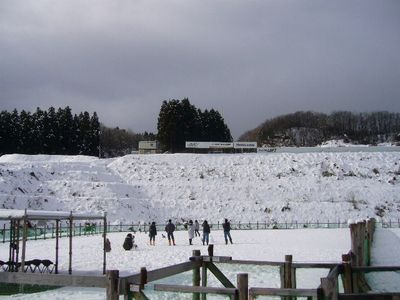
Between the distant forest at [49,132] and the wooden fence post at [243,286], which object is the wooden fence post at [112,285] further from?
the distant forest at [49,132]

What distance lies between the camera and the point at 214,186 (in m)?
65.2

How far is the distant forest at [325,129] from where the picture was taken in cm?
15550

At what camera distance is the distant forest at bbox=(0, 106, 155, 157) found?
83688 millimetres

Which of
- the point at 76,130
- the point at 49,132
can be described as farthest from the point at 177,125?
the point at 49,132

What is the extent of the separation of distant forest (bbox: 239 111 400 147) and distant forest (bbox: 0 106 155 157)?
71.3 metres

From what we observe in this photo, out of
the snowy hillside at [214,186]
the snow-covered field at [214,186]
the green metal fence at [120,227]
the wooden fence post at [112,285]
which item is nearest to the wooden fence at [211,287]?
the wooden fence post at [112,285]

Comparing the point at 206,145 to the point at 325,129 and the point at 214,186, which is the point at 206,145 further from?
the point at 325,129

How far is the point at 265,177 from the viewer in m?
68.4

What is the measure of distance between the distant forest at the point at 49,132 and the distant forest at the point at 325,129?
234 ft

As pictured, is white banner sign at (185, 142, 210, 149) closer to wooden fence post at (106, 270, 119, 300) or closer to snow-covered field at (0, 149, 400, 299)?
snow-covered field at (0, 149, 400, 299)

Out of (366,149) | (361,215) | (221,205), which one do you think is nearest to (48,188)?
(221,205)

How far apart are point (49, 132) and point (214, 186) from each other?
38.1 m

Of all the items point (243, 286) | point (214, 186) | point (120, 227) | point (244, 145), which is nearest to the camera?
point (243, 286)

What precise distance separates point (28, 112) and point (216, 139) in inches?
1468
